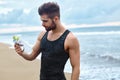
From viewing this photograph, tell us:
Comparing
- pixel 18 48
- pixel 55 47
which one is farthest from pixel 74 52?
pixel 18 48

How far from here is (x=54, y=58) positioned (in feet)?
12.4

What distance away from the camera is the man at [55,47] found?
374 centimetres

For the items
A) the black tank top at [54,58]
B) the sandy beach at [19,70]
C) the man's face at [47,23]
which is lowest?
the sandy beach at [19,70]

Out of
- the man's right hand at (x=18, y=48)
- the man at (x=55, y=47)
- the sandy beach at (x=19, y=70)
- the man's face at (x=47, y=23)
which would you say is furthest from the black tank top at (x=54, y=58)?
the sandy beach at (x=19, y=70)

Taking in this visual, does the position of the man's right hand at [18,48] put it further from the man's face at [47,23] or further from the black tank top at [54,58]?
the man's face at [47,23]

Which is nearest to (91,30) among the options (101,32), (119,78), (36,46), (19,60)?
(101,32)

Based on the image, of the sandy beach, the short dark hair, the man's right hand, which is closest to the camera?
the short dark hair

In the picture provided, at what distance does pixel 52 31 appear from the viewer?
12.7 feet

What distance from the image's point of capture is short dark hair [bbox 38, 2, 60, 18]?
146 inches

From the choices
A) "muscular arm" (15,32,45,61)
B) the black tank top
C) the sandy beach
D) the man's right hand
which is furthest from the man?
the sandy beach

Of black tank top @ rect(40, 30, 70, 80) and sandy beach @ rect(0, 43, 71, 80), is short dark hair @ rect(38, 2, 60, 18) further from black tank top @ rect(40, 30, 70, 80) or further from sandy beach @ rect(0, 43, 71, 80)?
sandy beach @ rect(0, 43, 71, 80)

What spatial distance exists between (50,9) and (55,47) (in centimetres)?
36

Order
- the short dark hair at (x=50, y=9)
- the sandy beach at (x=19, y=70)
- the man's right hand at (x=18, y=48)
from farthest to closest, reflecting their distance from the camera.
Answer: the sandy beach at (x=19, y=70)
the man's right hand at (x=18, y=48)
the short dark hair at (x=50, y=9)

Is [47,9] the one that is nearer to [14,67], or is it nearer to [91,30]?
[14,67]
